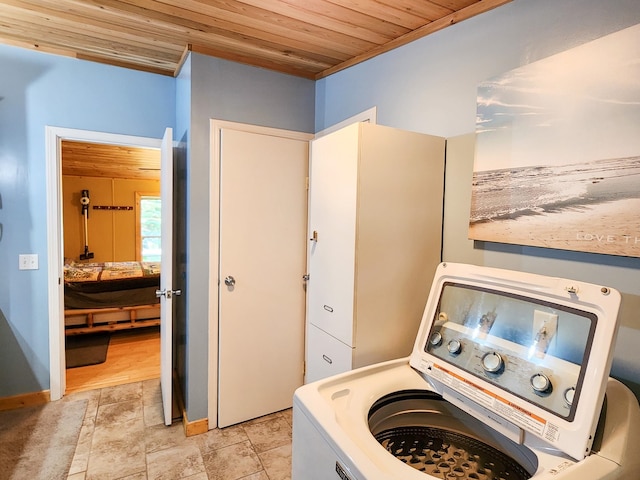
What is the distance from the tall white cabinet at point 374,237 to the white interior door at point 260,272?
0.73m

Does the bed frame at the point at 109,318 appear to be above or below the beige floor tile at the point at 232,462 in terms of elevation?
above

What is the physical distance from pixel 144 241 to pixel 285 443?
564 cm

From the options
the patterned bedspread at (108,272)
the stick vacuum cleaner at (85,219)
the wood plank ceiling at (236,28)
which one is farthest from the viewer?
the stick vacuum cleaner at (85,219)

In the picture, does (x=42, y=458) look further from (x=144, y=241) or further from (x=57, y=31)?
(x=144, y=241)

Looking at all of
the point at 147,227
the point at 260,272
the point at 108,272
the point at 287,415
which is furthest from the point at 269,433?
the point at 147,227

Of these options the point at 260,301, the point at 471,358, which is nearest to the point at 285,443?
the point at 260,301

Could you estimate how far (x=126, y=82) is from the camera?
2637mm

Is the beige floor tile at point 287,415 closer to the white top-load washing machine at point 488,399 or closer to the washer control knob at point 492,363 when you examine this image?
the white top-load washing machine at point 488,399

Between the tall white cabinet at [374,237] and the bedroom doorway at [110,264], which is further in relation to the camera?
the bedroom doorway at [110,264]

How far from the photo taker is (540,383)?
3.02 ft

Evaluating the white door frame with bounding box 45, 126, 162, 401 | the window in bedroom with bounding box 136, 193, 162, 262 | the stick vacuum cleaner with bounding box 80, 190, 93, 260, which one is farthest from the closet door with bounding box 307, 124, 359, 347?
the stick vacuum cleaner with bounding box 80, 190, 93, 260

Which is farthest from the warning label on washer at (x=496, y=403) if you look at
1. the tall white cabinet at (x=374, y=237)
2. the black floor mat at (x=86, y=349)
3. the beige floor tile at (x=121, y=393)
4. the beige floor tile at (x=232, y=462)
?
the black floor mat at (x=86, y=349)

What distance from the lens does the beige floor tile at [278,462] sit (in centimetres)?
195

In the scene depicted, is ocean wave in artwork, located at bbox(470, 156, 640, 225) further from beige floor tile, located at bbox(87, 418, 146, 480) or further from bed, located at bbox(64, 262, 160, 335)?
bed, located at bbox(64, 262, 160, 335)
